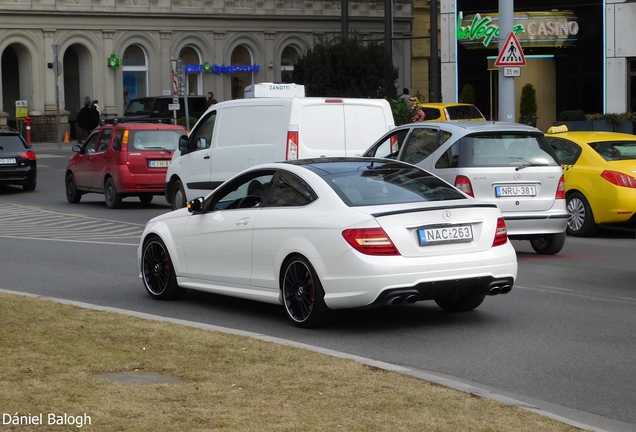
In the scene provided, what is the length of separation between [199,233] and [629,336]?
3944 millimetres

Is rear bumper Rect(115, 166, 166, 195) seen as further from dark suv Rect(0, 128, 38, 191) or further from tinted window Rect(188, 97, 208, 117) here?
tinted window Rect(188, 97, 208, 117)

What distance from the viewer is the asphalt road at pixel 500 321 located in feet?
25.4

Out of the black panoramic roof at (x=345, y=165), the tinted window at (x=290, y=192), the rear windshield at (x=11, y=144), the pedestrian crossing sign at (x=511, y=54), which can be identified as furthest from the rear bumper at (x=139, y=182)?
the tinted window at (x=290, y=192)

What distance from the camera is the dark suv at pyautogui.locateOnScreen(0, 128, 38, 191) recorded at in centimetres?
2862

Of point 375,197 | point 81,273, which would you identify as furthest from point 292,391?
point 81,273

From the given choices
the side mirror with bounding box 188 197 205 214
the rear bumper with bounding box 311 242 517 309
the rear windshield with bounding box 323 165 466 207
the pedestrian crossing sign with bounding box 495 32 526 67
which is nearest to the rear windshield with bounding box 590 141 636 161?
the pedestrian crossing sign with bounding box 495 32 526 67

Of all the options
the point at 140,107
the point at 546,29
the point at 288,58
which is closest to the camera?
the point at 546,29

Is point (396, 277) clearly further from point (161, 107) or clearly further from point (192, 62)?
point (192, 62)

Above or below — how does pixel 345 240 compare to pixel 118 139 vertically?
below

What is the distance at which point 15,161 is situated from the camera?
2878cm

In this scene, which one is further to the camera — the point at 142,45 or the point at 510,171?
the point at 142,45

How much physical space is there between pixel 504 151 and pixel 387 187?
5.01m

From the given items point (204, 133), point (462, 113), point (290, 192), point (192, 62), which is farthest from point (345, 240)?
point (192, 62)

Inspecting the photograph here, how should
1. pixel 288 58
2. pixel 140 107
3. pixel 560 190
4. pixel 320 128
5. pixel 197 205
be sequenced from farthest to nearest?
pixel 288 58 < pixel 140 107 < pixel 320 128 < pixel 560 190 < pixel 197 205
